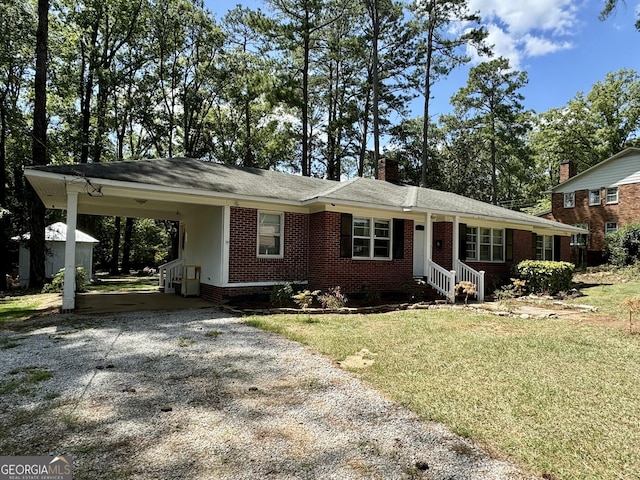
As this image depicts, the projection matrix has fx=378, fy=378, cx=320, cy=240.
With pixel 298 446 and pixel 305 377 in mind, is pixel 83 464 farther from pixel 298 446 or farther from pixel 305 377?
pixel 305 377

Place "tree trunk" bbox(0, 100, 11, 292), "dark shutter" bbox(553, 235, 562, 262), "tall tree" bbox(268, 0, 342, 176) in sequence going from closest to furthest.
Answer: "tree trunk" bbox(0, 100, 11, 292) → "dark shutter" bbox(553, 235, 562, 262) → "tall tree" bbox(268, 0, 342, 176)

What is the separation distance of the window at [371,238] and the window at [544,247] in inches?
375

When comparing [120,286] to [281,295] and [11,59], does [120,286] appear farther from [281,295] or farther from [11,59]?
[11,59]

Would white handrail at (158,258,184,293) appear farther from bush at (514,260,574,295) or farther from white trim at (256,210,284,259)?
bush at (514,260,574,295)

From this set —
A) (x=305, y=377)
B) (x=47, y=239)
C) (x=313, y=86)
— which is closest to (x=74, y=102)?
(x=47, y=239)

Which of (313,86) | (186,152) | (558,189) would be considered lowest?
(558,189)

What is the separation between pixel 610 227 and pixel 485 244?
15.5 m

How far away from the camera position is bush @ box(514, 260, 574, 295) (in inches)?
497

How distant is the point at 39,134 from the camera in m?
13.9

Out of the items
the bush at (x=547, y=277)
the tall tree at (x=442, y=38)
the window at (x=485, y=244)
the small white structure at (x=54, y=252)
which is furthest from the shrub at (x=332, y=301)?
the tall tree at (x=442, y=38)

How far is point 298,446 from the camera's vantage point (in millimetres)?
2928

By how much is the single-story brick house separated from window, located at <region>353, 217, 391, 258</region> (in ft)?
0.11

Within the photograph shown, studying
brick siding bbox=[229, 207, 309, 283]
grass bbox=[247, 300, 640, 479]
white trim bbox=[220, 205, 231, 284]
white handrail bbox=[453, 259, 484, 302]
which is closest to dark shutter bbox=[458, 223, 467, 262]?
white handrail bbox=[453, 259, 484, 302]

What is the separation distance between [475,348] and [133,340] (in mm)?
5473
